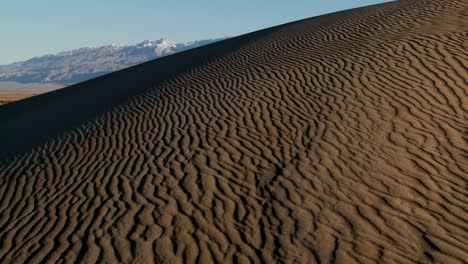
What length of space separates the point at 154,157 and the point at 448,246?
487 cm

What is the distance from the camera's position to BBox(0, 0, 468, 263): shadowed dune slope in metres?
5.07

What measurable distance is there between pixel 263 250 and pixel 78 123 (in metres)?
7.93

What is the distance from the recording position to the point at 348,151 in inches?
270

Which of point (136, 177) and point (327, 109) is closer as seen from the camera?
point (136, 177)

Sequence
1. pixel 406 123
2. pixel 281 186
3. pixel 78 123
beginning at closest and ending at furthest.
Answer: pixel 281 186 < pixel 406 123 < pixel 78 123

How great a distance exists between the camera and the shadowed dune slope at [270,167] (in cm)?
507

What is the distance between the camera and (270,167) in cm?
678

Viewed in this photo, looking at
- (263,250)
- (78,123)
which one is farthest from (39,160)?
(263,250)

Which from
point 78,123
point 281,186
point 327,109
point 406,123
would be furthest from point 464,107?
point 78,123

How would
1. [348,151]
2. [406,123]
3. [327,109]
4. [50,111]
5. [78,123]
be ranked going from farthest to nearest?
[50,111] → [78,123] → [327,109] → [406,123] → [348,151]

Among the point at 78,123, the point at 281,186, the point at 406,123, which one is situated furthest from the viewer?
the point at 78,123

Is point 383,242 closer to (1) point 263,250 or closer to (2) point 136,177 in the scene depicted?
(1) point 263,250

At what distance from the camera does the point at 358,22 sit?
15.4m

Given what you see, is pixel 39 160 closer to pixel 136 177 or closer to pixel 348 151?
pixel 136 177
